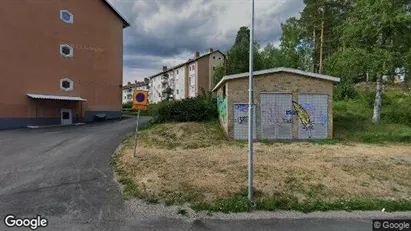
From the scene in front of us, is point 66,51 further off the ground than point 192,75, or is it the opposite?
point 192,75

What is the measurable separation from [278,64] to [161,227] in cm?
3825

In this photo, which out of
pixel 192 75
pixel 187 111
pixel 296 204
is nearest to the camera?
pixel 296 204

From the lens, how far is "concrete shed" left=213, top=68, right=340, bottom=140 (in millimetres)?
16578

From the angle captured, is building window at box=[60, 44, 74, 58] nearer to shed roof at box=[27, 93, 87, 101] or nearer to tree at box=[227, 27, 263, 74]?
shed roof at box=[27, 93, 87, 101]

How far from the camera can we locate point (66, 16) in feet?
86.7

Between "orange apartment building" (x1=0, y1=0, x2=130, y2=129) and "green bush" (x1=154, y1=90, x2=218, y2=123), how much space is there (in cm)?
882

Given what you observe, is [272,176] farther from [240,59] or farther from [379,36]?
[240,59]

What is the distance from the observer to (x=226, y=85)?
1695cm

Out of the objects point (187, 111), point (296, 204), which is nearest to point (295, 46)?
point (187, 111)

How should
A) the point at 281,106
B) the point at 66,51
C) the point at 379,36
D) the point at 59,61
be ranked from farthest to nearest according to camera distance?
the point at 66,51
the point at 59,61
the point at 379,36
the point at 281,106

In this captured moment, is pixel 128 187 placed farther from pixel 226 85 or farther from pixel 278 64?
pixel 278 64

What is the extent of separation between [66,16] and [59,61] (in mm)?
3948

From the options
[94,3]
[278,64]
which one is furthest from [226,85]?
[278,64]

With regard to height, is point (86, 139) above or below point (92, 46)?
below
